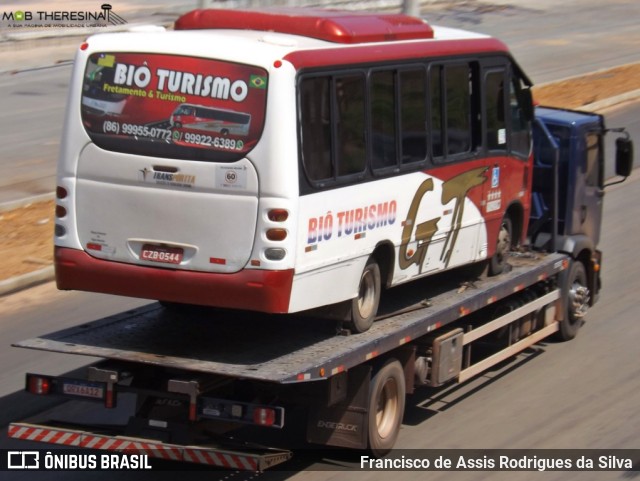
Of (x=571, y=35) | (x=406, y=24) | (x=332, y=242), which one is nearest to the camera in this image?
(x=332, y=242)

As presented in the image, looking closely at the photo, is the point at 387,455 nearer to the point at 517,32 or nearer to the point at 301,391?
the point at 301,391

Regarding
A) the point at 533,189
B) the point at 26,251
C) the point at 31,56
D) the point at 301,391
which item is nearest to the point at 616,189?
the point at 533,189

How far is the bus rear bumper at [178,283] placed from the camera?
348 inches

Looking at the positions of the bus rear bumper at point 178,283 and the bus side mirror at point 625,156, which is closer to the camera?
the bus rear bumper at point 178,283

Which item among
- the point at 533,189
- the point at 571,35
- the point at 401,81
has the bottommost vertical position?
the point at 571,35

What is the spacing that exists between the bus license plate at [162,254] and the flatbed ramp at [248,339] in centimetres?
71

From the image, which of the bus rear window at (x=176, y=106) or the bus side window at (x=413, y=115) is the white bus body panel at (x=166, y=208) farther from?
the bus side window at (x=413, y=115)

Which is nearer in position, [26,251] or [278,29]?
[278,29]

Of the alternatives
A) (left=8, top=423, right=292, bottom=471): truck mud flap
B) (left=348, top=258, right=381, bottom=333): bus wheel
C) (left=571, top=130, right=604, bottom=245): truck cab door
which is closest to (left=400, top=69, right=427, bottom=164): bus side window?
(left=348, top=258, right=381, bottom=333): bus wheel

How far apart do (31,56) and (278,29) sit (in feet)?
86.9

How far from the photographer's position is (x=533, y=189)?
1365 centimetres

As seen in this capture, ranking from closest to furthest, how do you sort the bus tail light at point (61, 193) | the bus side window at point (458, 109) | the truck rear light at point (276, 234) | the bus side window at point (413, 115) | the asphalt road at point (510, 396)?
the truck rear light at point (276, 234), the bus tail light at point (61, 193), the asphalt road at point (510, 396), the bus side window at point (413, 115), the bus side window at point (458, 109)

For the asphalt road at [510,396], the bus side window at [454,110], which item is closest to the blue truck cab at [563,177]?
the asphalt road at [510,396]

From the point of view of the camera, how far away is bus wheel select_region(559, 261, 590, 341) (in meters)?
13.6
